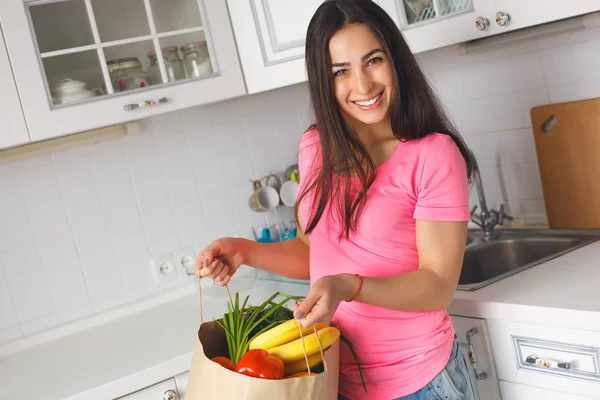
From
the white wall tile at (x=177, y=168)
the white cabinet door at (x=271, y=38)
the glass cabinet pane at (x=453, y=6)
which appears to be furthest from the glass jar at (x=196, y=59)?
the glass cabinet pane at (x=453, y=6)

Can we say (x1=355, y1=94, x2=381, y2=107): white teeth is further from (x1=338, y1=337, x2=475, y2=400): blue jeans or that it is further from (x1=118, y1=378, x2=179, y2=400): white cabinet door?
(x1=118, y1=378, x2=179, y2=400): white cabinet door

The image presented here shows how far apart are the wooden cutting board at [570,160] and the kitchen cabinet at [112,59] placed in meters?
0.87

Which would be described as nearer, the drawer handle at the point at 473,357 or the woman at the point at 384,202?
the woman at the point at 384,202

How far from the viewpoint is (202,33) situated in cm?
211

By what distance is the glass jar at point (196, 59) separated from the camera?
6.82 ft

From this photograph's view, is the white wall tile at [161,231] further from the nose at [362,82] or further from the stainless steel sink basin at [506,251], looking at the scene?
the nose at [362,82]

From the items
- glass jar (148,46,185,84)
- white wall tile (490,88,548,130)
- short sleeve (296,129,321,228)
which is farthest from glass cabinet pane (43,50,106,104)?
white wall tile (490,88,548,130)

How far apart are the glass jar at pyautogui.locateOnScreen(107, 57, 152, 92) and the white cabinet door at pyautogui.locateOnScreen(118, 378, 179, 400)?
795 millimetres

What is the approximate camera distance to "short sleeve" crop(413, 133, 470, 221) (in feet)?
4.36

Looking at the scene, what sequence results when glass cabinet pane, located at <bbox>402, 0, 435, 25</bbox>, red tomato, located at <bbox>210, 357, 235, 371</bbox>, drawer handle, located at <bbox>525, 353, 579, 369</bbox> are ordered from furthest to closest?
1. glass cabinet pane, located at <bbox>402, 0, 435, 25</bbox>
2. drawer handle, located at <bbox>525, 353, 579, 369</bbox>
3. red tomato, located at <bbox>210, 357, 235, 371</bbox>

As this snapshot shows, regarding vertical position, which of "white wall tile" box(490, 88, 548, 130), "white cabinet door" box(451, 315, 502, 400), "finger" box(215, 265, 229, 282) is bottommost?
"white cabinet door" box(451, 315, 502, 400)

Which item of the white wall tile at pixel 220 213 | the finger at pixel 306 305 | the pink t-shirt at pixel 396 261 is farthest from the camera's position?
the white wall tile at pixel 220 213

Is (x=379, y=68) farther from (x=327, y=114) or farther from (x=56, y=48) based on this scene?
(x=56, y=48)

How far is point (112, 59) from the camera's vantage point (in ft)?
6.54
